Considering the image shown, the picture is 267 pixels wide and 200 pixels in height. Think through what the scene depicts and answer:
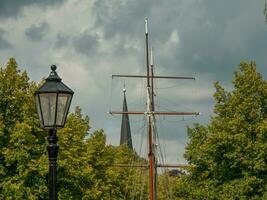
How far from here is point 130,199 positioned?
7338cm

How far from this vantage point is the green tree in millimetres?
45000

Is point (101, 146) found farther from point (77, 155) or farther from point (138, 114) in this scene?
point (77, 155)

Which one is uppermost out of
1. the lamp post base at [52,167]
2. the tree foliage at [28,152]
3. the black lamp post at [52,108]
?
the tree foliage at [28,152]

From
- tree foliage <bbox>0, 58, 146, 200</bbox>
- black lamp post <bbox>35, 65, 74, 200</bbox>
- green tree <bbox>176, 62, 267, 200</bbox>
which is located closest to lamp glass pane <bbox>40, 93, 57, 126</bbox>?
black lamp post <bbox>35, 65, 74, 200</bbox>

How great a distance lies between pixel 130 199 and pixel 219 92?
90.6 ft

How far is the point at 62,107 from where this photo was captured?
1193cm

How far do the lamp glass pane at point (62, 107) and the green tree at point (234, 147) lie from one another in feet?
108

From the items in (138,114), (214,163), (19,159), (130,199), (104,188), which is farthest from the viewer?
(130,199)

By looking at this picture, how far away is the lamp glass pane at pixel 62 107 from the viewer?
39.0 ft

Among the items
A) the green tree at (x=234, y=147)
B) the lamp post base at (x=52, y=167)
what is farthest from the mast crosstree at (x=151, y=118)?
the lamp post base at (x=52, y=167)

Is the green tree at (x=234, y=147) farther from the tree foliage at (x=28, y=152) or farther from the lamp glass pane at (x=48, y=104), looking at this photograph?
the lamp glass pane at (x=48, y=104)

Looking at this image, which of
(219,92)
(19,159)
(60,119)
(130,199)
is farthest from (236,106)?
(60,119)

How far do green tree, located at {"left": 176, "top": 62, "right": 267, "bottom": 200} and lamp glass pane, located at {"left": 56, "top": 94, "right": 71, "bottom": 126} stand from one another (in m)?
33.0

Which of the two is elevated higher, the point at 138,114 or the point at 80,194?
the point at 138,114
